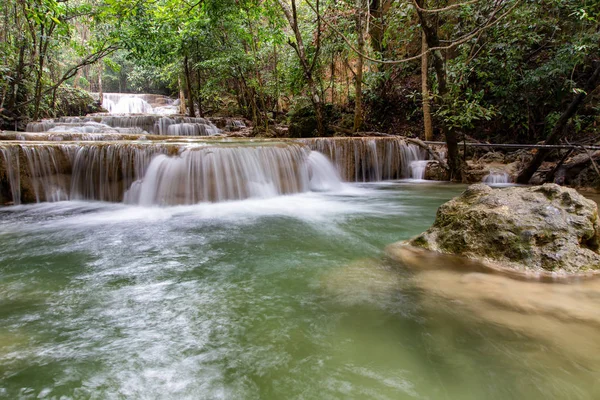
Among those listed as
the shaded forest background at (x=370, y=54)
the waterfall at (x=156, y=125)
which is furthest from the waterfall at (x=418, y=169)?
the waterfall at (x=156, y=125)

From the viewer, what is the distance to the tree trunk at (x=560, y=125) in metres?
6.72

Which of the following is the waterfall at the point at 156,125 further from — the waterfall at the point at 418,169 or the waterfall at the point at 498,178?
the waterfall at the point at 498,178

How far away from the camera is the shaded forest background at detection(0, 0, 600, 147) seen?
22.9 ft

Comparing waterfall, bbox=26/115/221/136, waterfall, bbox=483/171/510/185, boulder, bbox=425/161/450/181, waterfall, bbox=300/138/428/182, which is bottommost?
waterfall, bbox=483/171/510/185

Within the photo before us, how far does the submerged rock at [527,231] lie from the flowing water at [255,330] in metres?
0.59

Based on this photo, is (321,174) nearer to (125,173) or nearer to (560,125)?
(125,173)

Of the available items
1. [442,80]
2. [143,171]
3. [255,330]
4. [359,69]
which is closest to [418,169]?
[442,80]

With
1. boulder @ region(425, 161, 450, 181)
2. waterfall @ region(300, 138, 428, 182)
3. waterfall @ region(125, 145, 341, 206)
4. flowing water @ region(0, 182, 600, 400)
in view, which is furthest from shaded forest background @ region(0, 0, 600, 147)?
flowing water @ region(0, 182, 600, 400)

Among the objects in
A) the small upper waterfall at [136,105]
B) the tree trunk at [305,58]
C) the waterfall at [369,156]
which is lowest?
the waterfall at [369,156]

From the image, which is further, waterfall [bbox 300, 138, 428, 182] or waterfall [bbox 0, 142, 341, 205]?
waterfall [bbox 300, 138, 428, 182]

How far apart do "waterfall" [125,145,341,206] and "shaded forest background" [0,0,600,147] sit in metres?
2.69

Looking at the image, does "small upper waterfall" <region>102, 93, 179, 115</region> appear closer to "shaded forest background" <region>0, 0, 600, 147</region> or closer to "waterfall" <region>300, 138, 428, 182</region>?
"shaded forest background" <region>0, 0, 600, 147</region>

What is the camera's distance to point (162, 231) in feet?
14.7

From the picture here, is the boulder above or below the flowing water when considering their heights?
above
